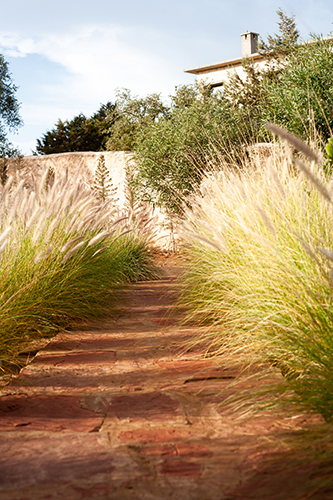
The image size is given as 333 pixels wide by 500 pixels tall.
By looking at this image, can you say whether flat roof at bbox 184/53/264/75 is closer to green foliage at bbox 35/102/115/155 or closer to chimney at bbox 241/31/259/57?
chimney at bbox 241/31/259/57

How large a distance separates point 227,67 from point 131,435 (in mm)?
21922

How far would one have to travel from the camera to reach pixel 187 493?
106cm

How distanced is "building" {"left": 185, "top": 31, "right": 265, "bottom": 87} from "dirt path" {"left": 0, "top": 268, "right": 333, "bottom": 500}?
1928 centimetres

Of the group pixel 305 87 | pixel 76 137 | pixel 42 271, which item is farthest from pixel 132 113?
pixel 42 271

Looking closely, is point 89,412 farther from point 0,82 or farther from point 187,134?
point 0,82

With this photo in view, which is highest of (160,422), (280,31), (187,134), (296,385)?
(280,31)

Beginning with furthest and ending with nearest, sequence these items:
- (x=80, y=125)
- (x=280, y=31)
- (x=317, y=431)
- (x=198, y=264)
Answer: (x=80, y=125) < (x=280, y=31) < (x=198, y=264) < (x=317, y=431)

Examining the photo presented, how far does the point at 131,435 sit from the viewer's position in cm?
139

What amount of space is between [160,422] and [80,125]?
20.6 meters

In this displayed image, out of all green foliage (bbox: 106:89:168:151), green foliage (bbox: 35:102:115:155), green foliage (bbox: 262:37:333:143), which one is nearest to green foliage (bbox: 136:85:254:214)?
green foliage (bbox: 262:37:333:143)

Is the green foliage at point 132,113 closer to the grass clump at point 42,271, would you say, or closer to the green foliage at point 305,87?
the green foliage at point 305,87

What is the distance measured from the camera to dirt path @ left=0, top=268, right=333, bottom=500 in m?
1.08

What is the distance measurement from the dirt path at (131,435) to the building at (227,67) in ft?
63.2

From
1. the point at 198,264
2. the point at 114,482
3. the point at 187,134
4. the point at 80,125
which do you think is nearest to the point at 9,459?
the point at 114,482
